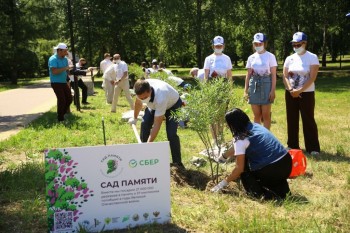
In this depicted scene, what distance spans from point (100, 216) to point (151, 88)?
1.95 meters

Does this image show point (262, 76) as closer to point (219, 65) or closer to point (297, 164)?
point (219, 65)

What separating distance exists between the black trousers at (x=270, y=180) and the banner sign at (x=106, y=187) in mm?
1188

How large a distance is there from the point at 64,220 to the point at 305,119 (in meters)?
4.31

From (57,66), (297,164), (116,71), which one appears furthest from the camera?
(116,71)

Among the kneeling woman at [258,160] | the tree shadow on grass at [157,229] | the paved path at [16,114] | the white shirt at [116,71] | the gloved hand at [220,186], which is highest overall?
the white shirt at [116,71]

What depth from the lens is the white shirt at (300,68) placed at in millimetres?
6320

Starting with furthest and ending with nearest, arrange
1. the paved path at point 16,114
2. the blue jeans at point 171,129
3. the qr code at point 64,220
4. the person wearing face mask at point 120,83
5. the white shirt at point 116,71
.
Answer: the white shirt at point 116,71, the person wearing face mask at point 120,83, the paved path at point 16,114, the blue jeans at point 171,129, the qr code at point 64,220

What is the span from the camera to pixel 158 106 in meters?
5.05

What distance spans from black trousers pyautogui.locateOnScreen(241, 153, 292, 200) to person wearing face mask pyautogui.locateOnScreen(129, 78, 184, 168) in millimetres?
1216

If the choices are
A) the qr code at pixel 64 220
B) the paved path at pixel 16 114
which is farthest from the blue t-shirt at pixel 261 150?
the paved path at pixel 16 114

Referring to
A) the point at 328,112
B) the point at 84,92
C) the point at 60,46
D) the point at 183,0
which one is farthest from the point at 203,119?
the point at 183,0

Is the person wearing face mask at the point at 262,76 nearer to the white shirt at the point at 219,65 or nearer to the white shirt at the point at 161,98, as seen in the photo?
the white shirt at the point at 219,65

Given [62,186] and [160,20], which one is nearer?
[62,186]

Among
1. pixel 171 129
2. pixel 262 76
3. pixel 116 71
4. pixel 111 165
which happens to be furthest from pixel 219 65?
pixel 116 71
